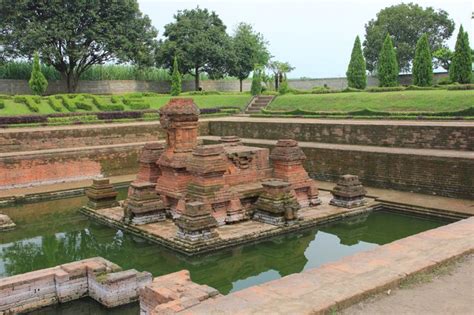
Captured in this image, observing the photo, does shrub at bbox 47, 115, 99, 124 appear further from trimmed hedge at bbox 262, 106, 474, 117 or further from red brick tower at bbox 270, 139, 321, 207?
red brick tower at bbox 270, 139, 321, 207

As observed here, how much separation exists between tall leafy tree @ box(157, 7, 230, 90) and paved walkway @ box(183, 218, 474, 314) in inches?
1100

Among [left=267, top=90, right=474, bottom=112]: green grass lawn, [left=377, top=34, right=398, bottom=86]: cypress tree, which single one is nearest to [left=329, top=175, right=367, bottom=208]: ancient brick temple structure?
[left=267, top=90, right=474, bottom=112]: green grass lawn

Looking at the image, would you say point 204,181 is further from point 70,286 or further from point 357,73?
point 357,73

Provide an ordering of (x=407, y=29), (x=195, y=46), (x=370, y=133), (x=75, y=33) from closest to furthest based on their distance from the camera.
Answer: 1. (x=370, y=133)
2. (x=75, y=33)
3. (x=195, y=46)
4. (x=407, y=29)

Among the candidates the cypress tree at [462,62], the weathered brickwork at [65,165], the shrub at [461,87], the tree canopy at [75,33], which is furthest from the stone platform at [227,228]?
the tree canopy at [75,33]

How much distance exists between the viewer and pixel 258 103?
2314 cm

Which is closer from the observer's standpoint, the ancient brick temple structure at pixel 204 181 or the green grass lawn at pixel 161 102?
the ancient brick temple structure at pixel 204 181

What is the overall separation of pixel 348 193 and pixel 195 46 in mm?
23440

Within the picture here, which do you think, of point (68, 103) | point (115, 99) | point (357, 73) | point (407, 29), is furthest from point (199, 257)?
point (407, 29)

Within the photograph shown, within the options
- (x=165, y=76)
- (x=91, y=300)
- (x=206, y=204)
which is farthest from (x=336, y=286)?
(x=165, y=76)

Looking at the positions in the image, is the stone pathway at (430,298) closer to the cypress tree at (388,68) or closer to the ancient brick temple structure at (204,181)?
the ancient brick temple structure at (204,181)

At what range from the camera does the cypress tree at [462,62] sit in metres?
20.5

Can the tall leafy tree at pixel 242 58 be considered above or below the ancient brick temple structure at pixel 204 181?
above

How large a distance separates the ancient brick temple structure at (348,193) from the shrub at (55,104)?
43.4ft
